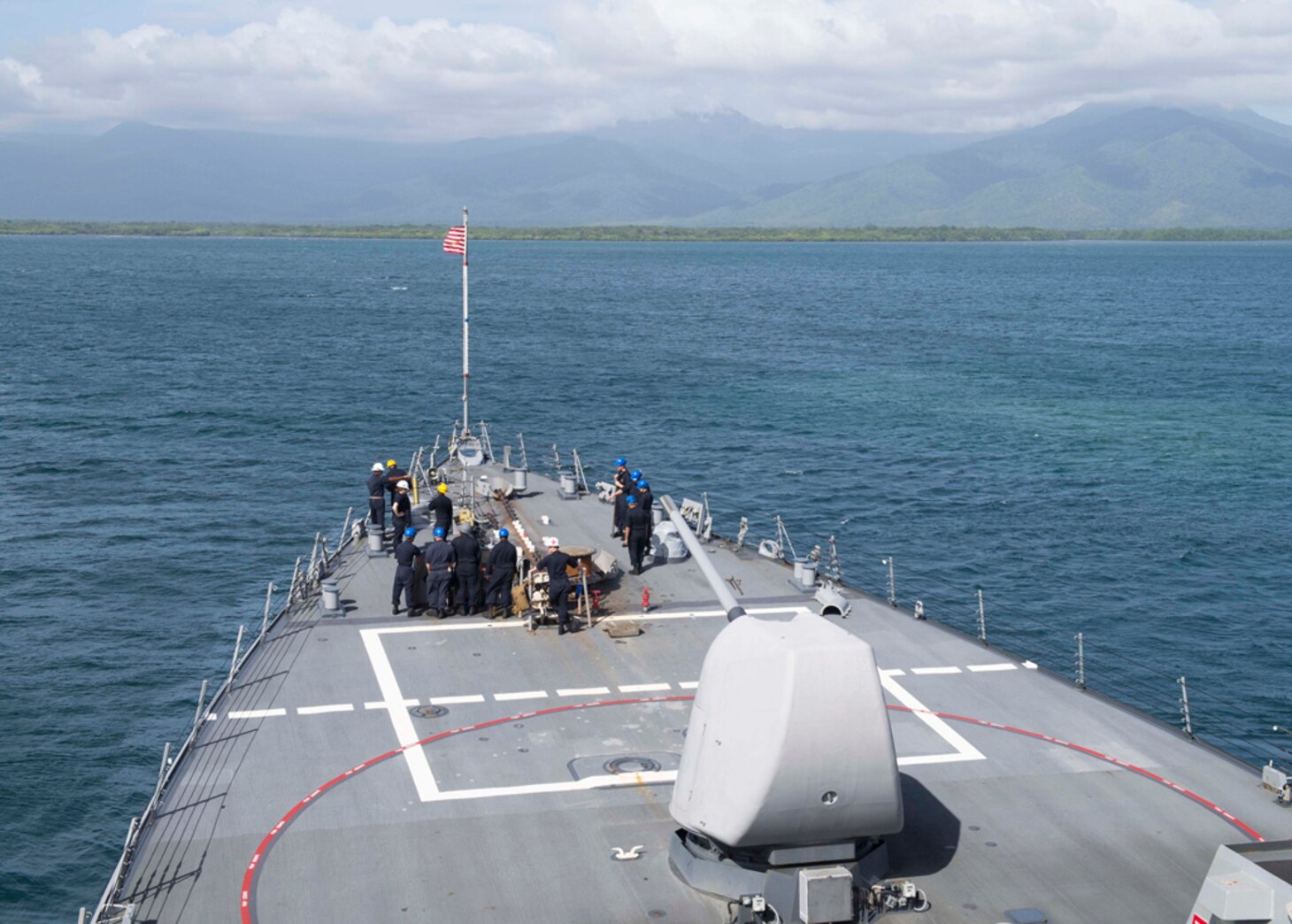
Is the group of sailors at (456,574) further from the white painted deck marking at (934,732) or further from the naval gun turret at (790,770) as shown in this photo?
the naval gun turret at (790,770)

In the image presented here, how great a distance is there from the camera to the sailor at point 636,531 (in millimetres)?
24781

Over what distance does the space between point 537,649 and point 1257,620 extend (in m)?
24.1

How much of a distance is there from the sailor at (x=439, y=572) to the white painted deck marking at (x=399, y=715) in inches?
44.6

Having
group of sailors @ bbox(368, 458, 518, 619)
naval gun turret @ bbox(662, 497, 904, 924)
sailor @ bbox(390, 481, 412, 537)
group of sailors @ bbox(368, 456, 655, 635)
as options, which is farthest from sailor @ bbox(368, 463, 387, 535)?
naval gun turret @ bbox(662, 497, 904, 924)

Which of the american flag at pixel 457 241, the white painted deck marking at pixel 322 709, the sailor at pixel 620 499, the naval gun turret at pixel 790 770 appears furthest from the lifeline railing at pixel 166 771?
the american flag at pixel 457 241

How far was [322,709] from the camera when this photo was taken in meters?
18.4

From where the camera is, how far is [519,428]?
63438 millimetres

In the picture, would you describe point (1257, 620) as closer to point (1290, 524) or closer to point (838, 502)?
point (1290, 524)

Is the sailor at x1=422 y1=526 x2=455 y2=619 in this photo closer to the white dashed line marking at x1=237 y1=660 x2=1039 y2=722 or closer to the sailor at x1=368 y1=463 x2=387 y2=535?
the white dashed line marking at x1=237 y1=660 x2=1039 y2=722

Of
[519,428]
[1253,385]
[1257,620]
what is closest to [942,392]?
[1253,385]

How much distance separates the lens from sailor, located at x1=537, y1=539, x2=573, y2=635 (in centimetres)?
2114

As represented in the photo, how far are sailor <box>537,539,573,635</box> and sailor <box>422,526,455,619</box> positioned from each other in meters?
1.76

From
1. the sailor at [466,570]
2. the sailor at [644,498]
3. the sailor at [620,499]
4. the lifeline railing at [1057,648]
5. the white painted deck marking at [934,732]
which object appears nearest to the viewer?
the white painted deck marking at [934,732]

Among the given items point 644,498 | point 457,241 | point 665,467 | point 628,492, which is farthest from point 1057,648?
point 665,467
